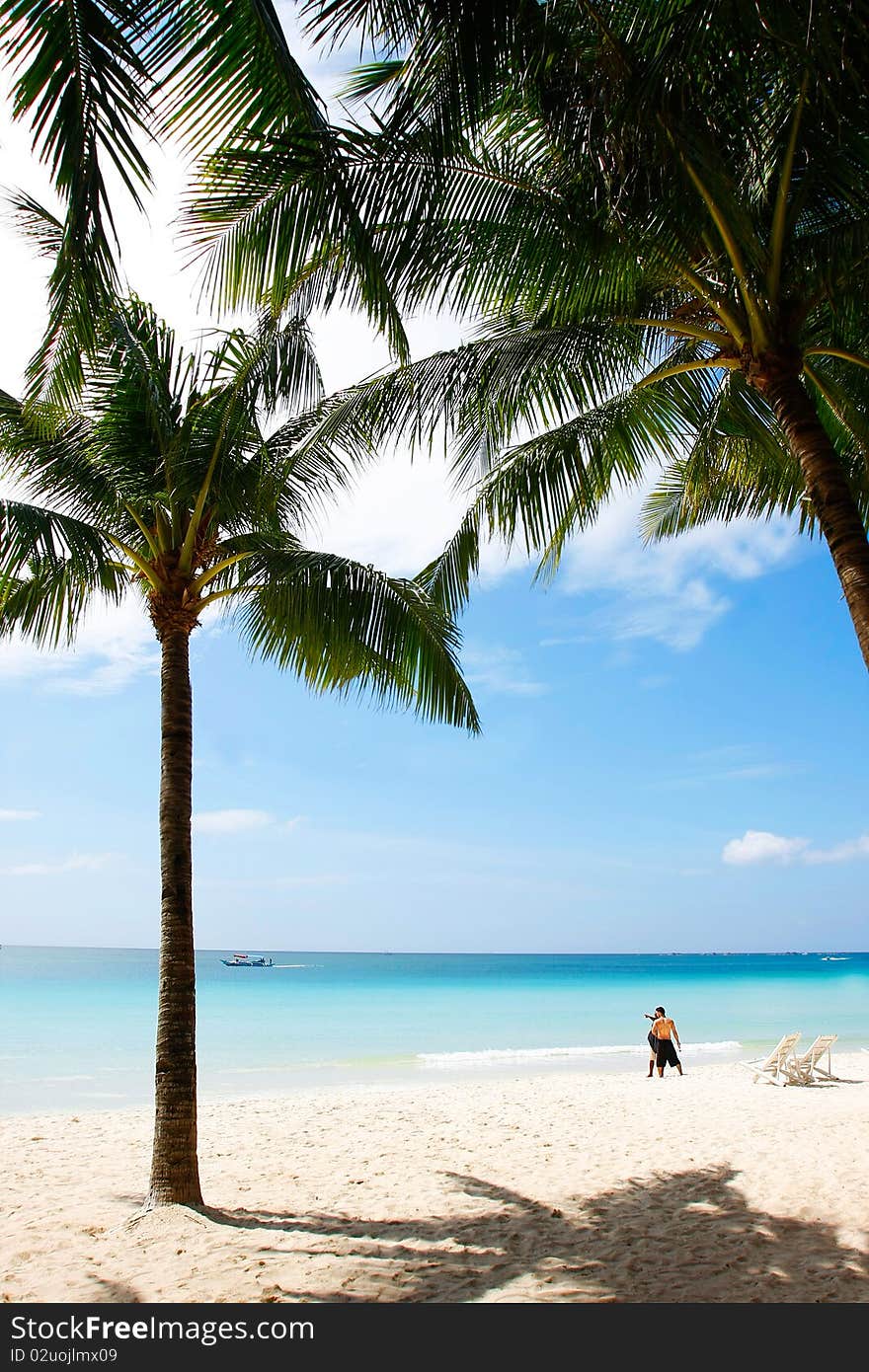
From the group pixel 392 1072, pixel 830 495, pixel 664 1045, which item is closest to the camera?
pixel 830 495

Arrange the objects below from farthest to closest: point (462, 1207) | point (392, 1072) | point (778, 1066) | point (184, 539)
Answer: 1. point (392, 1072)
2. point (778, 1066)
3. point (184, 539)
4. point (462, 1207)

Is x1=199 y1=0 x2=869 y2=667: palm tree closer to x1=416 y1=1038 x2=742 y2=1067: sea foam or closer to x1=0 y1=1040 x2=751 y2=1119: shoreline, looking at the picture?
x1=0 y1=1040 x2=751 y2=1119: shoreline

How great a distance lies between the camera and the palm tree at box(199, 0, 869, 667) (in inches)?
165

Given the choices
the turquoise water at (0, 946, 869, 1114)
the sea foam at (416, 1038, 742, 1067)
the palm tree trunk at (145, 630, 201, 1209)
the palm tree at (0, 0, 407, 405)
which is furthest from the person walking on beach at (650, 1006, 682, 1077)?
the palm tree at (0, 0, 407, 405)

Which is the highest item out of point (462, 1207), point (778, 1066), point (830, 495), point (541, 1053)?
point (830, 495)

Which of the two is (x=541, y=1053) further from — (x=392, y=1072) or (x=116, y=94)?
(x=116, y=94)

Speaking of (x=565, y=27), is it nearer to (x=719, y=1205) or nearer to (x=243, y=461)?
(x=243, y=461)

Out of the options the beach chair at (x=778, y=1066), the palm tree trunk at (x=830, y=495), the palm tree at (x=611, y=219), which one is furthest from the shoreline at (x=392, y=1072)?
the palm tree trunk at (x=830, y=495)

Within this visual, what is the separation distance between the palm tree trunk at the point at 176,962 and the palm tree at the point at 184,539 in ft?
0.05

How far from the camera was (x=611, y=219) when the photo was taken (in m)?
5.02

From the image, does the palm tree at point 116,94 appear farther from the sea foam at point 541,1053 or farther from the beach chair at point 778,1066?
the sea foam at point 541,1053

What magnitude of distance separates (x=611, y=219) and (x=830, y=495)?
2.10 metres

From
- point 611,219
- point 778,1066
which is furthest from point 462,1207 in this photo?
point 778,1066
